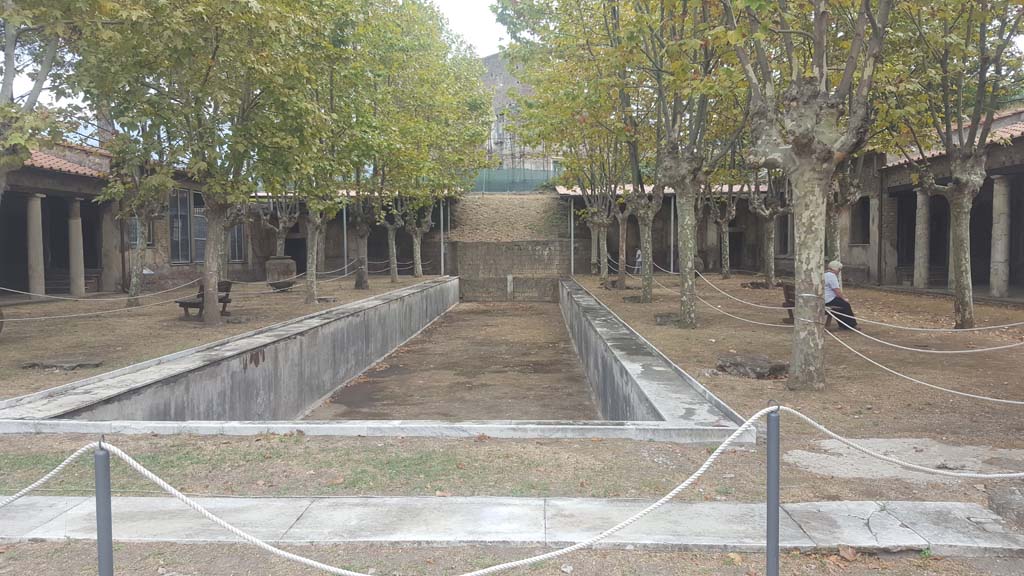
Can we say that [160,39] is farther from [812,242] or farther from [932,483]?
[932,483]

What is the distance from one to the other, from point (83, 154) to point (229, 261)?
917cm

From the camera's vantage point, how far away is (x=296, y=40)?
44.1ft

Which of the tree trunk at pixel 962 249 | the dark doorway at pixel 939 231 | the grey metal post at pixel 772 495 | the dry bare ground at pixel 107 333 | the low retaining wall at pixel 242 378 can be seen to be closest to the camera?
the grey metal post at pixel 772 495

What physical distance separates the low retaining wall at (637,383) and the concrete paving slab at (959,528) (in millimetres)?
1788

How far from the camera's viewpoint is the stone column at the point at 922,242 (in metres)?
22.0

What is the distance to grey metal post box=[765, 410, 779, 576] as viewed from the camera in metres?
3.29

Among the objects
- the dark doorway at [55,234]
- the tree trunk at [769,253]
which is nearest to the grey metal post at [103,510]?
the tree trunk at [769,253]

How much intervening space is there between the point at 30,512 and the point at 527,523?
319cm

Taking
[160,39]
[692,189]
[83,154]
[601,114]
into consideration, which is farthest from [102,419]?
[83,154]

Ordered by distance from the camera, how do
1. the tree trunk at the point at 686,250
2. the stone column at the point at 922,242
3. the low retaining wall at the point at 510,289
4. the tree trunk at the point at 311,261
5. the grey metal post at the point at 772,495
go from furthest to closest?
the low retaining wall at the point at 510,289
the stone column at the point at 922,242
the tree trunk at the point at 311,261
the tree trunk at the point at 686,250
the grey metal post at the point at 772,495

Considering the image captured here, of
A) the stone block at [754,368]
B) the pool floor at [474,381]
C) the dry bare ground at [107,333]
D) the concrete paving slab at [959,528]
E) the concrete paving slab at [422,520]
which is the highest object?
the dry bare ground at [107,333]

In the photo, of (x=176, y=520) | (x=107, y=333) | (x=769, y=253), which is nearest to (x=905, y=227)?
(x=769, y=253)

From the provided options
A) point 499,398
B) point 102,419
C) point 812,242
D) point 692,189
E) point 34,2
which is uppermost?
point 34,2

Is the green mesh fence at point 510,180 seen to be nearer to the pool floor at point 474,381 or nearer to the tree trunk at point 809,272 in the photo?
the pool floor at point 474,381
